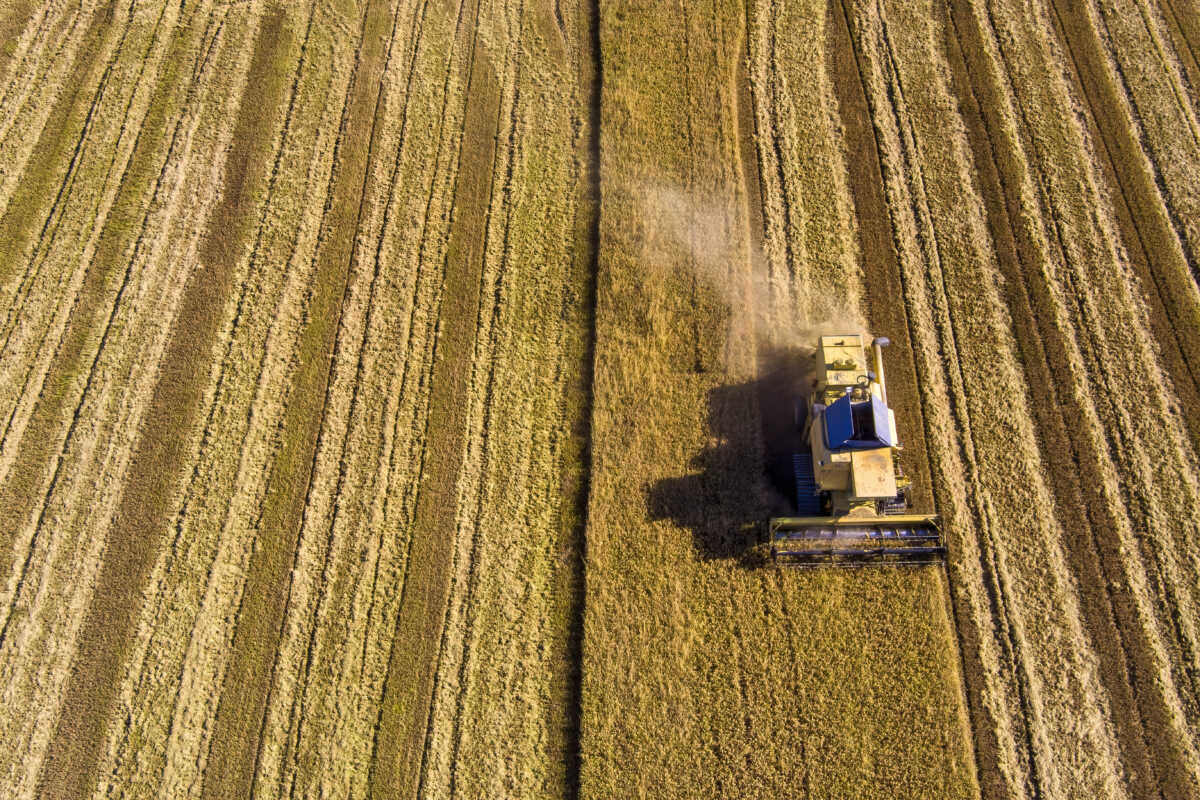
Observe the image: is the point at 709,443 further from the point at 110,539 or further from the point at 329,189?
the point at 110,539

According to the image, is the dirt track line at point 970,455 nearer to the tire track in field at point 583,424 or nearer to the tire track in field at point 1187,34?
the tire track in field at point 583,424

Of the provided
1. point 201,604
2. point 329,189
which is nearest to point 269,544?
point 201,604

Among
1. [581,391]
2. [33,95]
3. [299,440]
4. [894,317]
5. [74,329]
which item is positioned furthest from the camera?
[33,95]

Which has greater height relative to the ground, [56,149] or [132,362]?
[56,149]

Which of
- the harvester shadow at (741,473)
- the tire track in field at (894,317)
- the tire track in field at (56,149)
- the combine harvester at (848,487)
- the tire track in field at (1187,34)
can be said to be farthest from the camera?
the tire track in field at (1187,34)

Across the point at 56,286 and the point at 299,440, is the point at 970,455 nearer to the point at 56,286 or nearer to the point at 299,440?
the point at 299,440

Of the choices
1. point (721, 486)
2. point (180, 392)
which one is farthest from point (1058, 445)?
point (180, 392)

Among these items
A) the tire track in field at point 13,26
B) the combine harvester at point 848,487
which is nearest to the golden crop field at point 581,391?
the tire track in field at point 13,26
